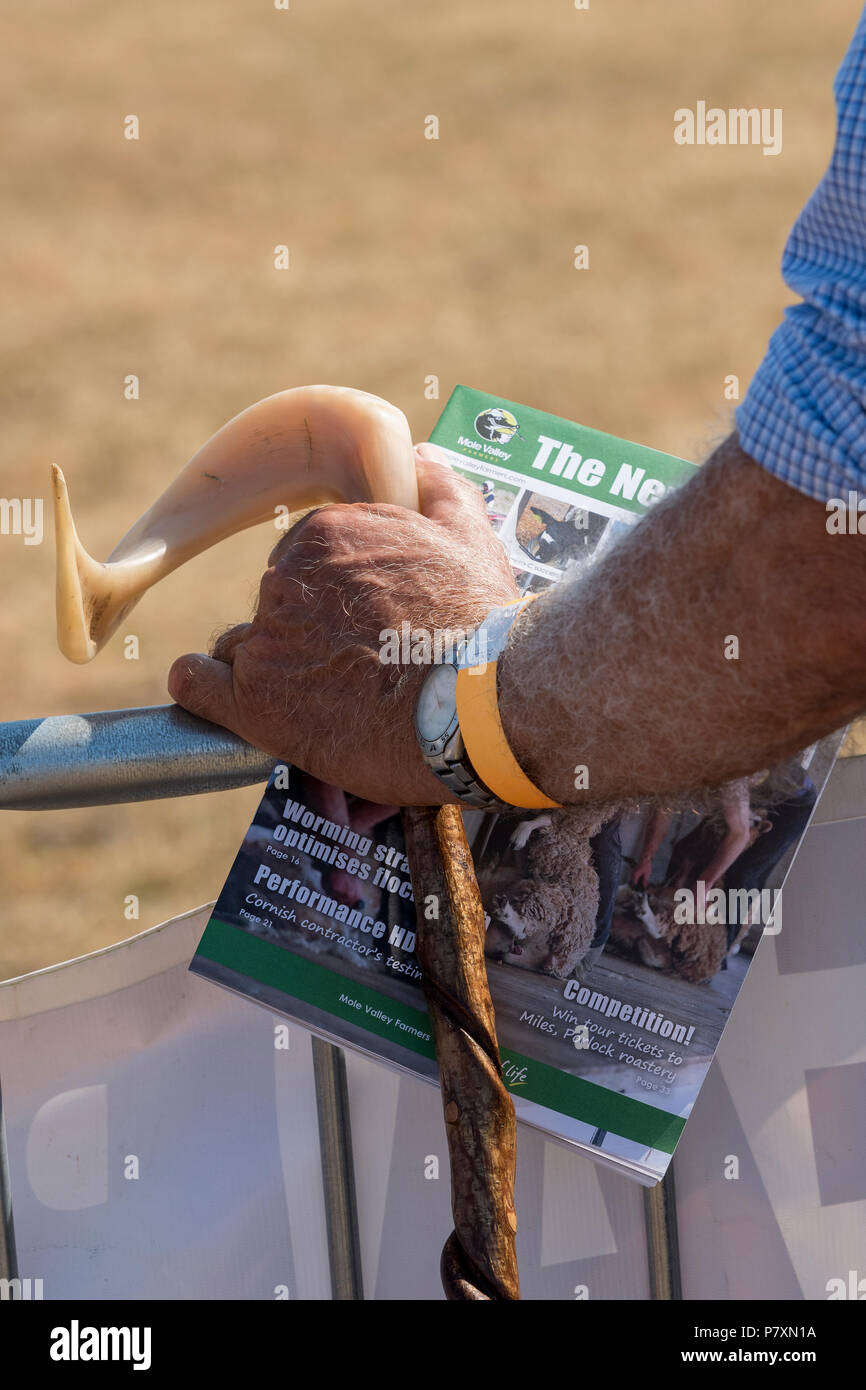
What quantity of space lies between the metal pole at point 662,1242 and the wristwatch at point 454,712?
2.41 feet

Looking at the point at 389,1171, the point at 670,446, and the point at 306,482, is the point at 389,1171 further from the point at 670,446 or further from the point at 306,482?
the point at 670,446

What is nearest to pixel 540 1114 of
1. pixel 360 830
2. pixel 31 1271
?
pixel 360 830

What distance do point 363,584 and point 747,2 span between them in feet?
31.7

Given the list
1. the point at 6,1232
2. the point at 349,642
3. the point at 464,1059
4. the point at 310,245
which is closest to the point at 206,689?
the point at 349,642

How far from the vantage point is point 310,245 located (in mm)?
7637

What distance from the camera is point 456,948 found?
1.57m

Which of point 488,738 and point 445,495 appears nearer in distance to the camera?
point 488,738

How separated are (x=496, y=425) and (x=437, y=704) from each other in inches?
24.1

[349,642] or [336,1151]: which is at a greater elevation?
[349,642]

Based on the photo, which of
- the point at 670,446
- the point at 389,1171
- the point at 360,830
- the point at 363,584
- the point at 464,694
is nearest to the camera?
the point at 464,694

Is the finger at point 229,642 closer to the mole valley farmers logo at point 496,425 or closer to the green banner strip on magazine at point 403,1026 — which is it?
the green banner strip on magazine at point 403,1026

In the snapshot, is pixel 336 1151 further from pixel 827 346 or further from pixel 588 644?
pixel 827 346

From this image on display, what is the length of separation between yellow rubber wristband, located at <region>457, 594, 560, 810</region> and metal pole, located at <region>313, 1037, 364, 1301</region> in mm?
642

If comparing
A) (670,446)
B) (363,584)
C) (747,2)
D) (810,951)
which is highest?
(747,2)
